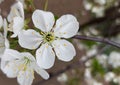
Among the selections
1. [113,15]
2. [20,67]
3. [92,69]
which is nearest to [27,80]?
[20,67]

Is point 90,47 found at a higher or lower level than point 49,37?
lower

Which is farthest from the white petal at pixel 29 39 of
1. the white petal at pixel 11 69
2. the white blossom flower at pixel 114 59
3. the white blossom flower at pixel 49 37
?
the white blossom flower at pixel 114 59

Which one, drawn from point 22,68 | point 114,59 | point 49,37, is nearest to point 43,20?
point 49,37

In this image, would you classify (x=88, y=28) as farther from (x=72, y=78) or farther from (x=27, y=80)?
(x=27, y=80)

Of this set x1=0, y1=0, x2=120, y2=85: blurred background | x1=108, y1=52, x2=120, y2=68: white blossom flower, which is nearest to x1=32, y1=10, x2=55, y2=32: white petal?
x1=0, y1=0, x2=120, y2=85: blurred background

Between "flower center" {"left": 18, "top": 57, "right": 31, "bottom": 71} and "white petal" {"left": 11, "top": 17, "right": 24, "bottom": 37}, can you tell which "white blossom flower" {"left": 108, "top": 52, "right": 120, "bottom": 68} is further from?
"white petal" {"left": 11, "top": 17, "right": 24, "bottom": 37}

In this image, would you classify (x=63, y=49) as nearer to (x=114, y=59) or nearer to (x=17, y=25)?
(x=17, y=25)
